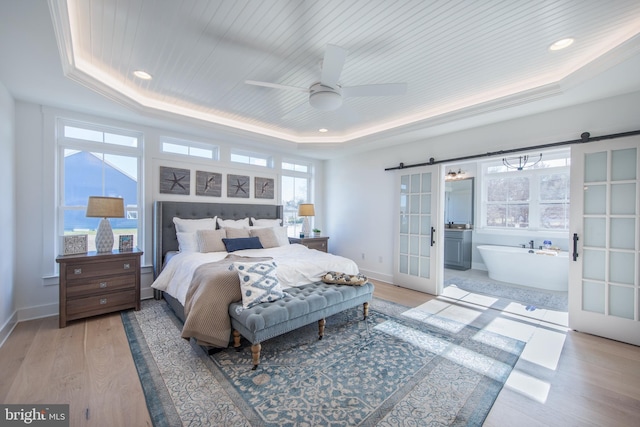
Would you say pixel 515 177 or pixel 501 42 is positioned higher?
pixel 501 42

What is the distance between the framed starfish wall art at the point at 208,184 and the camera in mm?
4441

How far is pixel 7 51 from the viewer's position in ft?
6.78

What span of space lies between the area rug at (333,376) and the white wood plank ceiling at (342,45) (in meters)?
2.72

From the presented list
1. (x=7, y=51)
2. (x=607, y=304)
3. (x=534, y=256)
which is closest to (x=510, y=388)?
(x=607, y=304)

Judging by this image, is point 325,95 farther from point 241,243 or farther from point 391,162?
point 391,162

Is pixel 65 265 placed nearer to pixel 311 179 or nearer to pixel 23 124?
pixel 23 124

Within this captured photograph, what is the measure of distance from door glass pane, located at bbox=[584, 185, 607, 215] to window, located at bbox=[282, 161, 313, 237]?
4.66 meters

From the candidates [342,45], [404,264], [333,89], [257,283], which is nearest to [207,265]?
[257,283]

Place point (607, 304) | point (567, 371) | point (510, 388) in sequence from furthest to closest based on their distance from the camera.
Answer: point (607, 304) < point (567, 371) < point (510, 388)

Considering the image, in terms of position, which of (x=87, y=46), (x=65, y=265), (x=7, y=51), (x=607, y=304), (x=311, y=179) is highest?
(x=87, y=46)

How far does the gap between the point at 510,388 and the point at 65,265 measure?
4526mm

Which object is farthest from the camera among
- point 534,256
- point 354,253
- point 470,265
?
point 470,265

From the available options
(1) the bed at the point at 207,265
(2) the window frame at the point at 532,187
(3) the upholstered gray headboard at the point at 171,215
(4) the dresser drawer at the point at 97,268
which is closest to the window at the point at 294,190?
(1) the bed at the point at 207,265

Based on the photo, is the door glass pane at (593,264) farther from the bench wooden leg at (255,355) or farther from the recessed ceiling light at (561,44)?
the bench wooden leg at (255,355)
